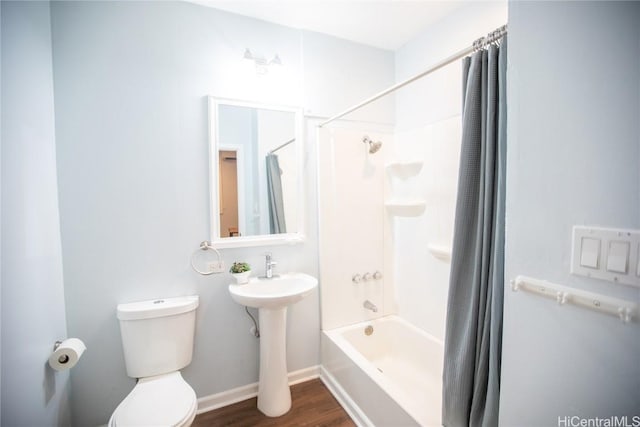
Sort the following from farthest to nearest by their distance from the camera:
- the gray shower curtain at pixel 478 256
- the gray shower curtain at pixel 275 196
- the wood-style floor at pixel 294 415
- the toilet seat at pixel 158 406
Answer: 1. the gray shower curtain at pixel 275 196
2. the wood-style floor at pixel 294 415
3. the toilet seat at pixel 158 406
4. the gray shower curtain at pixel 478 256

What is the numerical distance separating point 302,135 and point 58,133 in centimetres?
145

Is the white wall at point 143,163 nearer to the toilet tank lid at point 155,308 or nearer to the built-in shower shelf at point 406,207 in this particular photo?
the toilet tank lid at point 155,308

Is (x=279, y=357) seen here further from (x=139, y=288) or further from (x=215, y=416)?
(x=139, y=288)

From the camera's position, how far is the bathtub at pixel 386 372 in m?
1.46

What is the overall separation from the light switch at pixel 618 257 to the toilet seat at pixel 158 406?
1.65 metres

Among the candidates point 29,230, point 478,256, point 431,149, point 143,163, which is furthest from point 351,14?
point 29,230

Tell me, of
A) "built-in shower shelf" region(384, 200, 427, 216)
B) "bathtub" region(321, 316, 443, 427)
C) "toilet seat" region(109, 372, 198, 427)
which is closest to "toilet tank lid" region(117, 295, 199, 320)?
"toilet seat" region(109, 372, 198, 427)

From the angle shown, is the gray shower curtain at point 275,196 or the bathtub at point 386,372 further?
the gray shower curtain at point 275,196

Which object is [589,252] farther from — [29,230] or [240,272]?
[29,230]

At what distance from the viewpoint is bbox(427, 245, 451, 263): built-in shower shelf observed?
1.92 m

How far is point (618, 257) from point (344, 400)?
181cm

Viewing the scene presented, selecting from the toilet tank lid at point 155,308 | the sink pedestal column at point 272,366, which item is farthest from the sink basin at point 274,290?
the toilet tank lid at point 155,308

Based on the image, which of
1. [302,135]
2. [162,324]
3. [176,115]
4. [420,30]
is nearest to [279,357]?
[162,324]

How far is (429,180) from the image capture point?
2.08 metres
